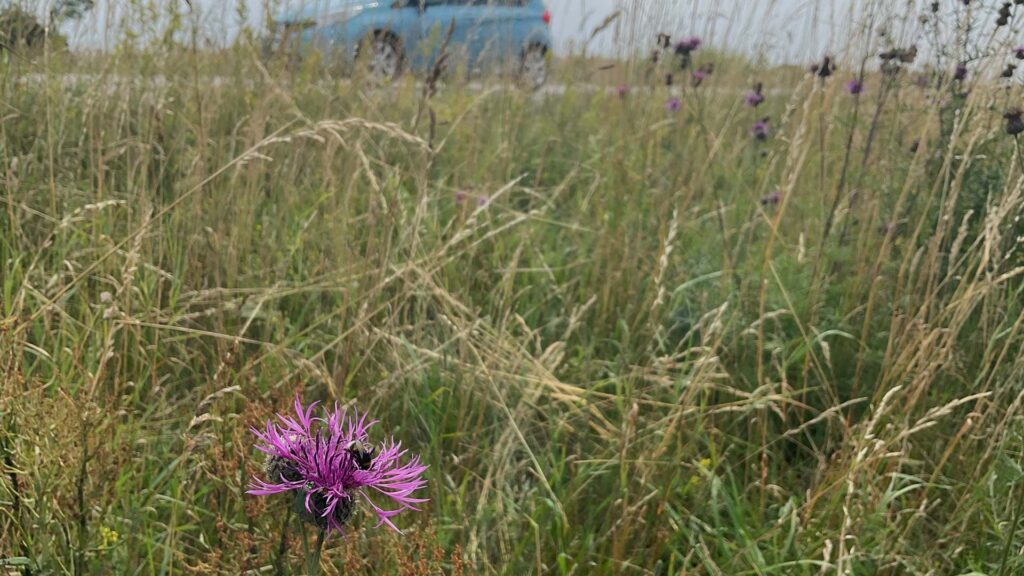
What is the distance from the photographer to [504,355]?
192 centimetres

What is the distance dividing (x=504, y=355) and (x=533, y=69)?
3089 mm

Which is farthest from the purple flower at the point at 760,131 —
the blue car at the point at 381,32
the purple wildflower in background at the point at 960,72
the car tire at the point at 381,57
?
the car tire at the point at 381,57

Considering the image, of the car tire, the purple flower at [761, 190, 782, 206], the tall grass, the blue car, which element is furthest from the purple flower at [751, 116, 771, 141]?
the car tire

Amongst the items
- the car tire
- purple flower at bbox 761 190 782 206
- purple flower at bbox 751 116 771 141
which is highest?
the car tire

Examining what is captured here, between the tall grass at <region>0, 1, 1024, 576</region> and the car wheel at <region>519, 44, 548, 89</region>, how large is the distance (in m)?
1.05

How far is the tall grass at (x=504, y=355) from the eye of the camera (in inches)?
53.8

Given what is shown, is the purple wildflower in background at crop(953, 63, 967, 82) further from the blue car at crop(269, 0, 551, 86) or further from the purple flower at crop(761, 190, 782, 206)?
the blue car at crop(269, 0, 551, 86)

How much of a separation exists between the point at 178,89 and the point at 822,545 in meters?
2.22

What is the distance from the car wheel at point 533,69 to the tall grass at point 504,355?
3.46 feet

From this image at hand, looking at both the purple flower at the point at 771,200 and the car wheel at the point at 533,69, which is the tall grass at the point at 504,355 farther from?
the car wheel at the point at 533,69

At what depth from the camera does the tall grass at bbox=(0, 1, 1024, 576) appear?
4.48 feet

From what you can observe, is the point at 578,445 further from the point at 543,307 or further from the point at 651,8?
the point at 651,8

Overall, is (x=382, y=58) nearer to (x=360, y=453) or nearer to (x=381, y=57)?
(x=381, y=57)

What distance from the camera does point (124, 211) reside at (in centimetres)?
228
